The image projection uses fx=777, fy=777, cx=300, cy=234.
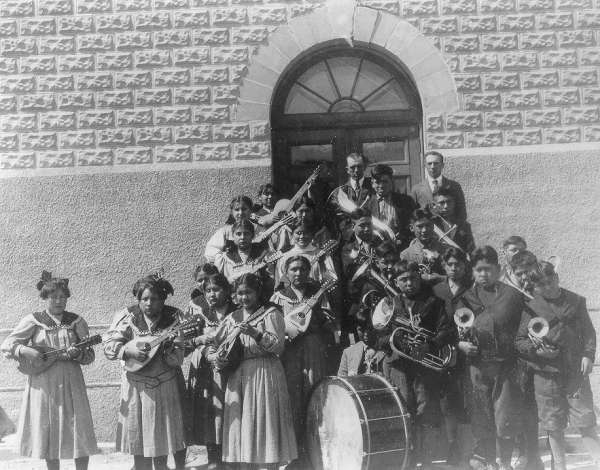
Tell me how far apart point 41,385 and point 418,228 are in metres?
A: 3.58

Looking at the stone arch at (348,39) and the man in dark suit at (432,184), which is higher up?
the stone arch at (348,39)

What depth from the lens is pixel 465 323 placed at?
244 inches

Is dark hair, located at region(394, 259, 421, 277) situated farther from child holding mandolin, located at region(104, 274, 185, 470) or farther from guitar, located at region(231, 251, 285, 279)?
child holding mandolin, located at region(104, 274, 185, 470)

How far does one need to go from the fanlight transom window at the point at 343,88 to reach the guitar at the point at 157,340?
12.5ft

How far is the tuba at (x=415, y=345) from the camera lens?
243 inches

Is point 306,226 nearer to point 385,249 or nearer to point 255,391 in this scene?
point 385,249

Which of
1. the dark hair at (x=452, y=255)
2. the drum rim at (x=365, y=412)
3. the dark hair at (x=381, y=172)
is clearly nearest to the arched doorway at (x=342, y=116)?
the dark hair at (x=381, y=172)

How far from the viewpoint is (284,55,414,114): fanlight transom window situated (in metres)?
9.20

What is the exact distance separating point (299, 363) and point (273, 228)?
5.15 ft

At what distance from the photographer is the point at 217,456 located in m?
6.52

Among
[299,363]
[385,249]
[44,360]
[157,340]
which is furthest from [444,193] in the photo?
[44,360]

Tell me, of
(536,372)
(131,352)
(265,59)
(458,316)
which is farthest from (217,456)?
(265,59)

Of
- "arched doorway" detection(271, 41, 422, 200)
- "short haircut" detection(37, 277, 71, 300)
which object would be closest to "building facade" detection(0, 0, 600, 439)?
"arched doorway" detection(271, 41, 422, 200)

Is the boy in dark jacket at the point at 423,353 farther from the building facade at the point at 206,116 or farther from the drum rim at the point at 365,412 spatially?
the building facade at the point at 206,116
